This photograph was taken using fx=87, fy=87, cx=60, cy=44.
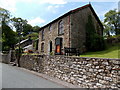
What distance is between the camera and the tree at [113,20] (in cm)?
2916

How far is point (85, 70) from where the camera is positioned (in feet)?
15.7

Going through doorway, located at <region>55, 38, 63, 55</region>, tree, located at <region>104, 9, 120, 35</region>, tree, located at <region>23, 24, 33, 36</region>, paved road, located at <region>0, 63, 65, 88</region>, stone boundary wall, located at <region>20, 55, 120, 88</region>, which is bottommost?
paved road, located at <region>0, 63, 65, 88</region>

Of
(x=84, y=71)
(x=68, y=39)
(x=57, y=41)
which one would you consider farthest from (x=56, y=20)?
(x=84, y=71)

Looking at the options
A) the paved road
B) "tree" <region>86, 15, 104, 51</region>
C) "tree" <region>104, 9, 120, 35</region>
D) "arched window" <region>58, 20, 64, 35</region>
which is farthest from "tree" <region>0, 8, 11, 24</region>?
"tree" <region>104, 9, 120, 35</region>

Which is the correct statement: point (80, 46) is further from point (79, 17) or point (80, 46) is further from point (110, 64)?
point (110, 64)

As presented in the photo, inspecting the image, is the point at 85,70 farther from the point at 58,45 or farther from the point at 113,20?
the point at 113,20

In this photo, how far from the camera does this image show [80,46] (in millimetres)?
13742

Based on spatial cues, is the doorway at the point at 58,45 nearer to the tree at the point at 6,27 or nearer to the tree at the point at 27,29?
the tree at the point at 6,27

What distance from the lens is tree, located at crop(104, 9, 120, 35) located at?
29156mm

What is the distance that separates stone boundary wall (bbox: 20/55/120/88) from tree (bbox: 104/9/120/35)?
Result: 100.0 ft

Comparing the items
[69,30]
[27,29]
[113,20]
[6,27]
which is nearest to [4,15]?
[6,27]

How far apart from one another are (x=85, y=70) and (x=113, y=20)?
31520 millimetres

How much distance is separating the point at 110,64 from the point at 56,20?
12.9 meters

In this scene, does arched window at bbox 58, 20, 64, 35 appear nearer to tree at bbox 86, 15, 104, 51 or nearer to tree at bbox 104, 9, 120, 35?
tree at bbox 86, 15, 104, 51
